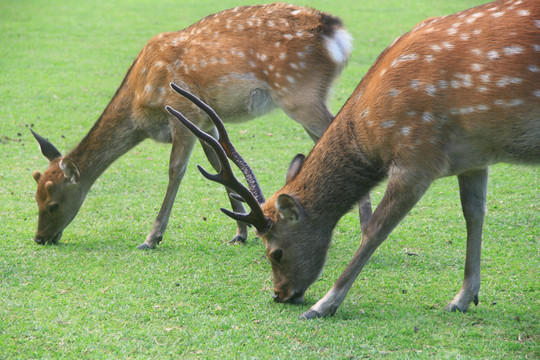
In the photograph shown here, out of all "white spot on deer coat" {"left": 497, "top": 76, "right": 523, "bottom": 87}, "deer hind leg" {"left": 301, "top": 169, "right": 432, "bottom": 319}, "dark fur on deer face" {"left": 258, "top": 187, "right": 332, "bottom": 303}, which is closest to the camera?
"white spot on deer coat" {"left": 497, "top": 76, "right": 523, "bottom": 87}

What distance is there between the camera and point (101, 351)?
3457 millimetres

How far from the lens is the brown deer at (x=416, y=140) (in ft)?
11.4

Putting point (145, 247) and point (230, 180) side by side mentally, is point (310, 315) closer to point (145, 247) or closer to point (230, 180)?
point (230, 180)

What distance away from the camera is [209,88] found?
541 cm

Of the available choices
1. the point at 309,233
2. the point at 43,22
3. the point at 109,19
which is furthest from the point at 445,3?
the point at 309,233

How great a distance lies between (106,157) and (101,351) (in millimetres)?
2405

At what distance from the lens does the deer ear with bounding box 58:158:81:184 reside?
5.26 m

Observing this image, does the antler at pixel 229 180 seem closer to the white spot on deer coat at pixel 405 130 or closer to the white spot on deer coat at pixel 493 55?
the white spot on deer coat at pixel 405 130

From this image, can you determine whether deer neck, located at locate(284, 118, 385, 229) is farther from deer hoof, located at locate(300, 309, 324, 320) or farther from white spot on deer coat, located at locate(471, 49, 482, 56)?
white spot on deer coat, located at locate(471, 49, 482, 56)

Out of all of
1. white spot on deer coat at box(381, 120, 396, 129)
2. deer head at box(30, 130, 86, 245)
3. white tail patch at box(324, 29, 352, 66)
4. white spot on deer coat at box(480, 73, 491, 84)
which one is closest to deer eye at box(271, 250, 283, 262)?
white spot on deer coat at box(381, 120, 396, 129)

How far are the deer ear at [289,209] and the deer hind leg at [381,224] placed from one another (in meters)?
0.41

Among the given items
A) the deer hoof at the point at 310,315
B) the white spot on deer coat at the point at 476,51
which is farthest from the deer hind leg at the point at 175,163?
the white spot on deer coat at the point at 476,51

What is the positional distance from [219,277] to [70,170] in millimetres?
1621

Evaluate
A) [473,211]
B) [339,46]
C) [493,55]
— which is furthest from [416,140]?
[339,46]
